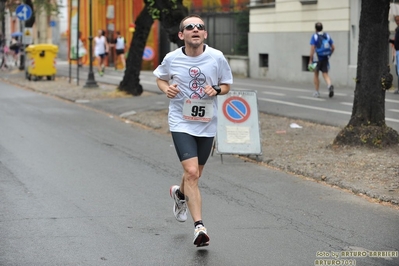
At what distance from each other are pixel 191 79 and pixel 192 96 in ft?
0.48

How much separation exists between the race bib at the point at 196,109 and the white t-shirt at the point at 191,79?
40mm

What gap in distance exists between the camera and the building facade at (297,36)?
1008 inches

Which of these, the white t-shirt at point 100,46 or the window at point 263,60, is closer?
the window at point 263,60

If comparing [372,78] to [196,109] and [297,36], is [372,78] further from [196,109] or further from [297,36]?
[297,36]

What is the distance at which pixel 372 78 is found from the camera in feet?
39.3

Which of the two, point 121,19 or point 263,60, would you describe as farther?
point 121,19

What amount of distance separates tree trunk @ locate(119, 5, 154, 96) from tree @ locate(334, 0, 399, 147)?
11840 millimetres

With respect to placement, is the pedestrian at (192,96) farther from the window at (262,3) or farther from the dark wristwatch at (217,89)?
the window at (262,3)

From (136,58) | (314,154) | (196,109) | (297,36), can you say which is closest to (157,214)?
(196,109)

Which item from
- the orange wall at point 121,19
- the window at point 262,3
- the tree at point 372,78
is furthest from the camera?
the orange wall at point 121,19

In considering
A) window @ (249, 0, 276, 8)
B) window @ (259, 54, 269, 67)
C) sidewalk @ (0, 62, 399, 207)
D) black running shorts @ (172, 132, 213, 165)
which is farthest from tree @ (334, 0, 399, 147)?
window @ (259, 54, 269, 67)

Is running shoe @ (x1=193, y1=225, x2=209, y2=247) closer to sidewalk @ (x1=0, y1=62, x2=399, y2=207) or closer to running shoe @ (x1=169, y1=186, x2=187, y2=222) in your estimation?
running shoe @ (x1=169, y1=186, x2=187, y2=222)

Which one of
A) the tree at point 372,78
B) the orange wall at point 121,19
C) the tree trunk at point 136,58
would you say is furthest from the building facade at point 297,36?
the tree at point 372,78

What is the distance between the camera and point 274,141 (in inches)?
536
